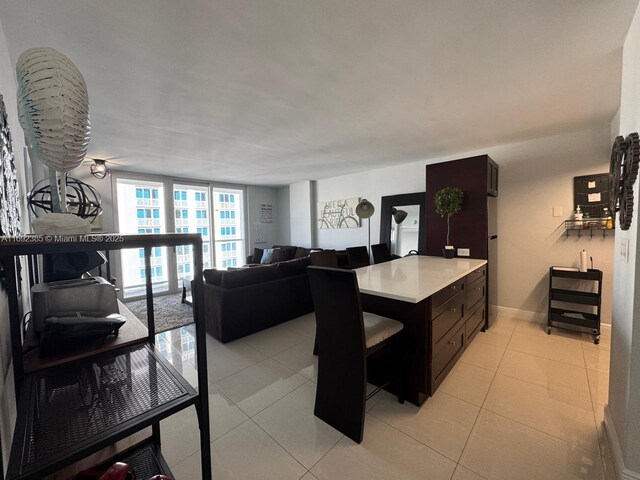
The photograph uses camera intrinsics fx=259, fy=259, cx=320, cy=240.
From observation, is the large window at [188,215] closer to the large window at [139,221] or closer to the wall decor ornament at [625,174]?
the large window at [139,221]

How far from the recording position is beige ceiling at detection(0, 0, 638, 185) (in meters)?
1.30

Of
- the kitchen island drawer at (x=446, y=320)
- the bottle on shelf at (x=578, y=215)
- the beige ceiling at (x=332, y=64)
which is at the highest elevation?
the beige ceiling at (x=332, y=64)

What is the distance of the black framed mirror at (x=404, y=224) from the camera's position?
4.35 meters

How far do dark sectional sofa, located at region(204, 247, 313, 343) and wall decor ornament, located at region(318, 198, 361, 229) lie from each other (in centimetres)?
200

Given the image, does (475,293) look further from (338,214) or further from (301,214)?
(301,214)

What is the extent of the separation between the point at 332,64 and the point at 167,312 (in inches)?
161

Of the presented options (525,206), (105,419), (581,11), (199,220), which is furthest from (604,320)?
(199,220)

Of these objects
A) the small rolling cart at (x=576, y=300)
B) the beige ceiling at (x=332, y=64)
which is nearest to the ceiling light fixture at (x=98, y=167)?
the beige ceiling at (x=332, y=64)

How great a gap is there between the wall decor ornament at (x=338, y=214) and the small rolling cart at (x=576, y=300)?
Answer: 10.1 ft

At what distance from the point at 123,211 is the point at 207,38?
4.51 m

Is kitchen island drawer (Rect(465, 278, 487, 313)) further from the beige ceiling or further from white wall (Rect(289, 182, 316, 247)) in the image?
white wall (Rect(289, 182, 316, 247))

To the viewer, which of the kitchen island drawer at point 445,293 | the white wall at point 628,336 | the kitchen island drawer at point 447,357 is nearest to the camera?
the white wall at point 628,336

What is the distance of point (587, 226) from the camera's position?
298cm

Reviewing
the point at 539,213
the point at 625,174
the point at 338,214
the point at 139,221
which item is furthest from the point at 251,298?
the point at 539,213
